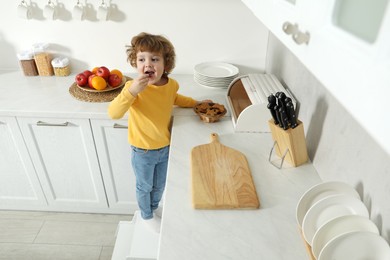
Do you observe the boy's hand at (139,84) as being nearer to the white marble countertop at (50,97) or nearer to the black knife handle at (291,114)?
the white marble countertop at (50,97)

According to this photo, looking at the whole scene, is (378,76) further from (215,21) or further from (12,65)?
(12,65)

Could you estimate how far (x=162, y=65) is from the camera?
123 centimetres

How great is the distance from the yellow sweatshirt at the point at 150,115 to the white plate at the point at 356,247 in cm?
81

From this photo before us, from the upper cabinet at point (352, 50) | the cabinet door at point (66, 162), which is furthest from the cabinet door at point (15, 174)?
the upper cabinet at point (352, 50)

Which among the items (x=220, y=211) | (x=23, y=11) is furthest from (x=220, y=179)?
(x=23, y=11)

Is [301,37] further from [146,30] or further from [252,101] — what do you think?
[146,30]

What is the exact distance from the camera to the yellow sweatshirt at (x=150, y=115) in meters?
1.24

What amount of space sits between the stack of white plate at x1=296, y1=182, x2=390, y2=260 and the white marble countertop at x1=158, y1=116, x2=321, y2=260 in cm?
5

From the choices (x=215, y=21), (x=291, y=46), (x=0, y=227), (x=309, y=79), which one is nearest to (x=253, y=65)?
(x=215, y=21)

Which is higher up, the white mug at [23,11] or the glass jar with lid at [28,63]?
the white mug at [23,11]

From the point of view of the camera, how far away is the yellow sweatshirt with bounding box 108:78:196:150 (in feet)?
4.08

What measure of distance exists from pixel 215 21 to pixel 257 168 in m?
1.08

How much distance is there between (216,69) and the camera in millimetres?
1876

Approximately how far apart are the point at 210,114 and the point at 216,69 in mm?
588
